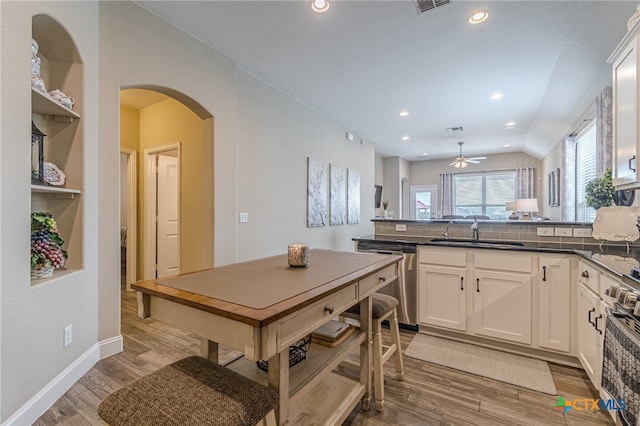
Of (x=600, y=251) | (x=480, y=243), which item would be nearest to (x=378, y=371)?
(x=480, y=243)

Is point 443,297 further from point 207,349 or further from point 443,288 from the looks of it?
point 207,349

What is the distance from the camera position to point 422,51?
306cm

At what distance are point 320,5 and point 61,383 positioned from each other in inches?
129

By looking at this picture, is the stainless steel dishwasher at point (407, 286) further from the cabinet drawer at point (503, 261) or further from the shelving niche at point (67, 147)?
the shelving niche at point (67, 147)

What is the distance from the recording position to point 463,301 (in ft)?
8.87

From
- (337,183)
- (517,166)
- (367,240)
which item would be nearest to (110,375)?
(367,240)

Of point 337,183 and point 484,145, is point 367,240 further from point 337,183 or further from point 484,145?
point 484,145

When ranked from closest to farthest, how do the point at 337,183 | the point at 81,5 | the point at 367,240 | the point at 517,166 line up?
the point at 81,5 < the point at 367,240 < the point at 337,183 < the point at 517,166

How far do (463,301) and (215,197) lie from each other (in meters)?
2.62

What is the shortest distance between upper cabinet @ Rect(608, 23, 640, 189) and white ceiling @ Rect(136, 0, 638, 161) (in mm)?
523

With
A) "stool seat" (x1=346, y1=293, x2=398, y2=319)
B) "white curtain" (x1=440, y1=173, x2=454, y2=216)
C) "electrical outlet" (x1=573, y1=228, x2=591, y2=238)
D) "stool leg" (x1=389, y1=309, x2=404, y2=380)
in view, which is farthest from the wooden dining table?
"white curtain" (x1=440, y1=173, x2=454, y2=216)

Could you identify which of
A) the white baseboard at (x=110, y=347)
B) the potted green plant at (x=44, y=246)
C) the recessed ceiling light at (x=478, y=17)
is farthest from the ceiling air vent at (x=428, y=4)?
the white baseboard at (x=110, y=347)

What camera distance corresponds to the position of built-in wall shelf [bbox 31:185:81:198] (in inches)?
73.0

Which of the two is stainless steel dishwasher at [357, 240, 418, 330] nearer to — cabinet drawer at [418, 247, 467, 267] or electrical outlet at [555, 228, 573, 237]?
cabinet drawer at [418, 247, 467, 267]
